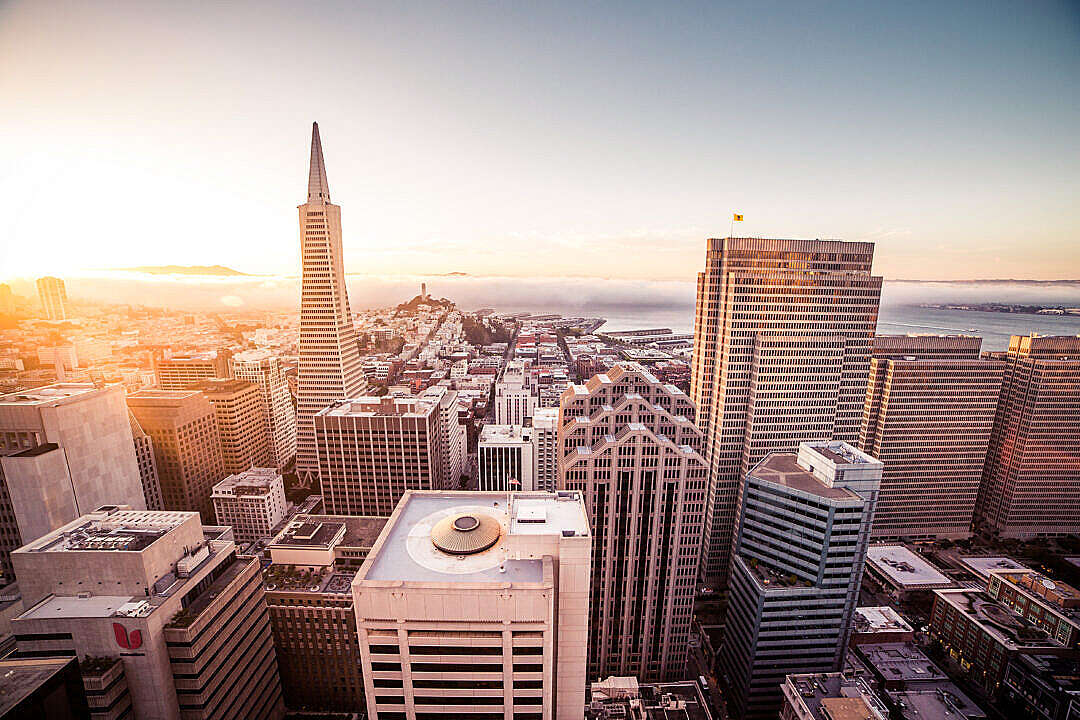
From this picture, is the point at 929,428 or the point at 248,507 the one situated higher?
the point at 929,428

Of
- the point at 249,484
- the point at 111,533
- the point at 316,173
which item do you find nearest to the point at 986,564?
the point at 111,533

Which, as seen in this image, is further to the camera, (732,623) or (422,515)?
(732,623)

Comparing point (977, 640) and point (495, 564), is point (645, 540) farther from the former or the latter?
point (977, 640)

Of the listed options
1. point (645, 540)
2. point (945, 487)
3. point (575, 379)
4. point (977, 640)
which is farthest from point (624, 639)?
point (575, 379)

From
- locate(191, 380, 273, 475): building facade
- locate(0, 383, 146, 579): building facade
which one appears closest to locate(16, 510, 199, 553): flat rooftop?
locate(0, 383, 146, 579): building facade

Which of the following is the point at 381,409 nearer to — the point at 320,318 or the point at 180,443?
the point at 320,318

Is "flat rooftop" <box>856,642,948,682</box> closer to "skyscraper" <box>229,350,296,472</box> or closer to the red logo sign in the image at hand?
the red logo sign
